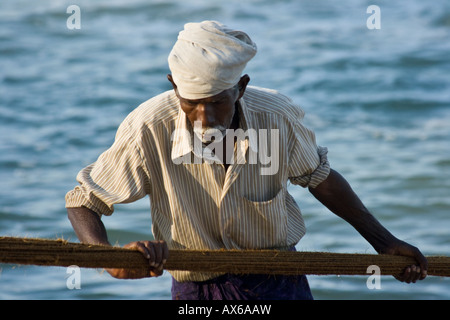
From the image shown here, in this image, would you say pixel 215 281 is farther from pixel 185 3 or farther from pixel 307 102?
pixel 185 3

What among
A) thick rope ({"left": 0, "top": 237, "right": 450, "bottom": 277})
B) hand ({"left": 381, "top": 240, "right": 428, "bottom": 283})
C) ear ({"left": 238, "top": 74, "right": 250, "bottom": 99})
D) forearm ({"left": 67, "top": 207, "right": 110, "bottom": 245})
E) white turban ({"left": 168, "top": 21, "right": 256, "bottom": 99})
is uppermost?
white turban ({"left": 168, "top": 21, "right": 256, "bottom": 99})

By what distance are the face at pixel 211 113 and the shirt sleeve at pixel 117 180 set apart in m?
0.19

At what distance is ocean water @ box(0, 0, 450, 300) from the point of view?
15.5 ft

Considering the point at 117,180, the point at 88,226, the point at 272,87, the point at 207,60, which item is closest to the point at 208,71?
the point at 207,60

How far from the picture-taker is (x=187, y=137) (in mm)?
2088

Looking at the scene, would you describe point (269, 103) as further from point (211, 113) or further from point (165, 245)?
point (165, 245)

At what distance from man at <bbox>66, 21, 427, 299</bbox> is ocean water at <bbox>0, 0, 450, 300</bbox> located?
1.67 metres

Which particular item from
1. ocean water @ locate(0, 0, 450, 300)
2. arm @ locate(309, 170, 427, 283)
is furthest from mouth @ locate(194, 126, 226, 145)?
ocean water @ locate(0, 0, 450, 300)

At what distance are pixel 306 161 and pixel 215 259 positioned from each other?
0.43 meters

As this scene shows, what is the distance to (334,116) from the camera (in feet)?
22.8

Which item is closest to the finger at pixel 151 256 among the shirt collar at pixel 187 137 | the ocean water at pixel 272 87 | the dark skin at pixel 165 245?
the dark skin at pixel 165 245

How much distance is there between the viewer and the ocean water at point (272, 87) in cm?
472

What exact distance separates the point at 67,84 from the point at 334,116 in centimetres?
268
